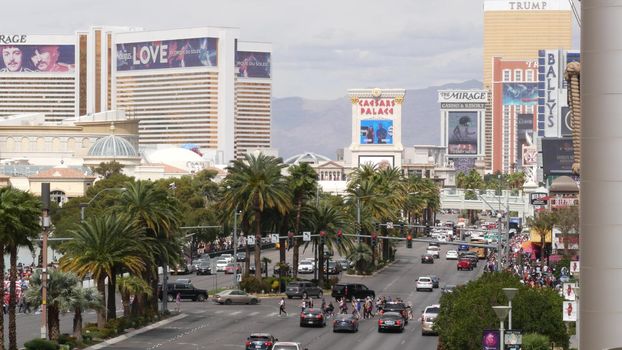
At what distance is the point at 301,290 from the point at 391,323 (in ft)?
88.2

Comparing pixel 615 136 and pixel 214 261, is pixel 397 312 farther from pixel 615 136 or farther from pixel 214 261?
pixel 615 136

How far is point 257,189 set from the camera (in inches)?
4284

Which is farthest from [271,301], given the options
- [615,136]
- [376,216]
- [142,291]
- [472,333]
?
[615,136]

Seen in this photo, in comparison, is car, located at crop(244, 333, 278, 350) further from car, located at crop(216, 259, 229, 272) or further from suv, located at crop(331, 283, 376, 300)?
car, located at crop(216, 259, 229, 272)

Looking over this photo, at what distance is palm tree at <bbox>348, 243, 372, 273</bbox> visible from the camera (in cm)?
12725

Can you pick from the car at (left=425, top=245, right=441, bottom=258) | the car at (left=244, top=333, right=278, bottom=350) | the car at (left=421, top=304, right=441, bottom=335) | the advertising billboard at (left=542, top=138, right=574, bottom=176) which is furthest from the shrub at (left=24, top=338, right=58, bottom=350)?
the advertising billboard at (left=542, top=138, right=574, bottom=176)

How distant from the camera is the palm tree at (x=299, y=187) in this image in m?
116

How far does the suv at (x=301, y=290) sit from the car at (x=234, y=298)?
500 centimetres

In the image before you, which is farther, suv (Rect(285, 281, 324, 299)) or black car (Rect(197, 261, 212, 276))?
black car (Rect(197, 261, 212, 276))

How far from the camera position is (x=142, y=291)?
264 ft

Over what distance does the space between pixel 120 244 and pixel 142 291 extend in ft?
14.7

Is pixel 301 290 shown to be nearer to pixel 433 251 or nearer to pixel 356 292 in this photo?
pixel 356 292

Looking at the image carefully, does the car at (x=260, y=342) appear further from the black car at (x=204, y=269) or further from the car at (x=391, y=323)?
the black car at (x=204, y=269)

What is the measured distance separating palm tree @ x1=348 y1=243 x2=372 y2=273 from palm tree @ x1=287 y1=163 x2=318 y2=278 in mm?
9420
